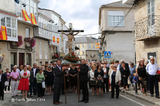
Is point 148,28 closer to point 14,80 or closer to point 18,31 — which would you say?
point 14,80

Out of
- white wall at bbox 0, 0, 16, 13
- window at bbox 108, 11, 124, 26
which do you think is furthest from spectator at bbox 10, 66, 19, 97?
window at bbox 108, 11, 124, 26

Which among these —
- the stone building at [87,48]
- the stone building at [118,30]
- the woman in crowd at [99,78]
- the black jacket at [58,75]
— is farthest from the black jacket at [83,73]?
the stone building at [87,48]

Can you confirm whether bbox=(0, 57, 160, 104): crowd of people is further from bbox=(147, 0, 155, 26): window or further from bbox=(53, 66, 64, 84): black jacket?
bbox=(147, 0, 155, 26): window

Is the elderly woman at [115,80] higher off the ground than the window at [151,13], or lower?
lower

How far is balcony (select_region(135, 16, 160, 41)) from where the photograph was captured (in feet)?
48.9

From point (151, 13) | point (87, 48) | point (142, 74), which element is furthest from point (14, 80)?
point (87, 48)

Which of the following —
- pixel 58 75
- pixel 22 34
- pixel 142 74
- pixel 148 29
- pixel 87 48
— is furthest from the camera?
pixel 87 48

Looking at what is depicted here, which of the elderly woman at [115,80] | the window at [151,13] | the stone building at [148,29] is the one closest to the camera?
the elderly woman at [115,80]

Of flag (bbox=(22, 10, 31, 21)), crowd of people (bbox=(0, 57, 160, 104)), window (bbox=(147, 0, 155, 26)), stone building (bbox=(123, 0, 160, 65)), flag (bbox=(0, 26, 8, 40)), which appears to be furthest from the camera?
flag (bbox=(22, 10, 31, 21))

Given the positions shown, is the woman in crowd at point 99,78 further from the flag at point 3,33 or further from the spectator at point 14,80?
the flag at point 3,33

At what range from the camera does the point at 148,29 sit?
632 inches

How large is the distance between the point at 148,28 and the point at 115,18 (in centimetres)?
A: 1809

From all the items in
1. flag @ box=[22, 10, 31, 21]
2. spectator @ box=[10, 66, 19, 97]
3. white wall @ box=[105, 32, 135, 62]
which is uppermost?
flag @ box=[22, 10, 31, 21]

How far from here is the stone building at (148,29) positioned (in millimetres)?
15210
